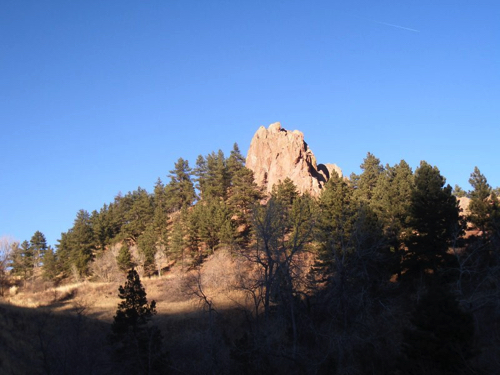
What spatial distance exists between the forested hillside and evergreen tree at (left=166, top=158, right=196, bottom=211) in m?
15.5

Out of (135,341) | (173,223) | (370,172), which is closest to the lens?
(135,341)

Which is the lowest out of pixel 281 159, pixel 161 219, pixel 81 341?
pixel 81 341

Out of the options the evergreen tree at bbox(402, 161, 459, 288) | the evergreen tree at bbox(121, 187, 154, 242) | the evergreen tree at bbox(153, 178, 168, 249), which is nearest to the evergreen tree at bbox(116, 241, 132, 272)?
the evergreen tree at bbox(153, 178, 168, 249)

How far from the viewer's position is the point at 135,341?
729 inches

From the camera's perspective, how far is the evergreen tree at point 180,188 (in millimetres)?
75438

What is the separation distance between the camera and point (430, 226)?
27.0 meters

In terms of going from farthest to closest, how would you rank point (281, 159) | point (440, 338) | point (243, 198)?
point (281, 159)
point (243, 198)
point (440, 338)

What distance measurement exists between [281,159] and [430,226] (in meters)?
52.9

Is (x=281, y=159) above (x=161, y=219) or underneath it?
above

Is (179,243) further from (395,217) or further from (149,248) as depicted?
(395,217)

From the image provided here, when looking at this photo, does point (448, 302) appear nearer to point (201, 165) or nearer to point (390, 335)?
point (390, 335)

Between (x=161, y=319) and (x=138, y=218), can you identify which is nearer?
(x=161, y=319)

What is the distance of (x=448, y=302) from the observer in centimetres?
1267

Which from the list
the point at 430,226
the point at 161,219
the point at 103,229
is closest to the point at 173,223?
the point at 161,219
